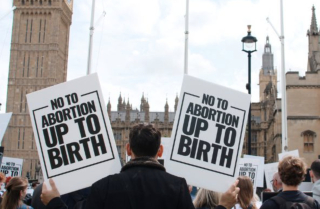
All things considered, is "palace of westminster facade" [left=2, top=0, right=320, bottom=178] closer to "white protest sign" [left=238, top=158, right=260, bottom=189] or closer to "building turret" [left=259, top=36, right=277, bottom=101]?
"building turret" [left=259, top=36, right=277, bottom=101]

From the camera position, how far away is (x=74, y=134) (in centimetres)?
331

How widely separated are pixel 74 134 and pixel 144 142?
2.54ft

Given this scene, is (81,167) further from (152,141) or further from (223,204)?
(223,204)

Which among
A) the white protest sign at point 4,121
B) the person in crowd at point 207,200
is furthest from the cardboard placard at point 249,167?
the person in crowd at point 207,200

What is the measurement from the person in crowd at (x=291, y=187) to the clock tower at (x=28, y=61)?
59064 mm

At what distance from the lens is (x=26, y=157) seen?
5947 centimetres

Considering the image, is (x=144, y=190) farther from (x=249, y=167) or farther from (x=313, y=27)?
(x=313, y=27)

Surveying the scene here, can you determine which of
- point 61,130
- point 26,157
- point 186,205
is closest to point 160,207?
point 186,205

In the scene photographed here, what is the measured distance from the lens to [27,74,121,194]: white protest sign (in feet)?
10.7

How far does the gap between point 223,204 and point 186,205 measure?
326mm

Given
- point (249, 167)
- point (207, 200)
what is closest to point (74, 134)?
point (207, 200)

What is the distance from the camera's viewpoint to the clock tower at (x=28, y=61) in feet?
197

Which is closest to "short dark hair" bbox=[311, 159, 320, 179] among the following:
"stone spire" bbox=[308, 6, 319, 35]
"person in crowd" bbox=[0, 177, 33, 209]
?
"person in crowd" bbox=[0, 177, 33, 209]

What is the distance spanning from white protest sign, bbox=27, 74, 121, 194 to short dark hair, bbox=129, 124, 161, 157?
0.53 m
